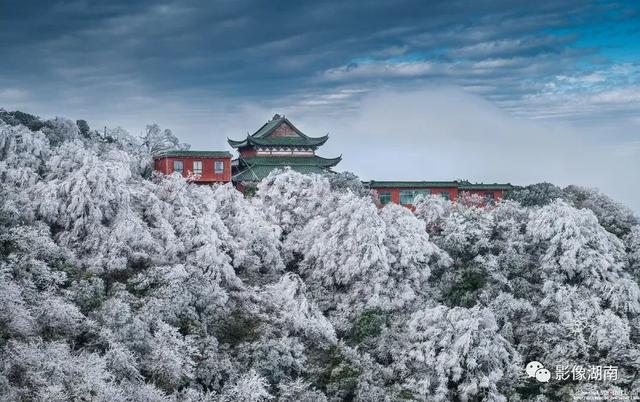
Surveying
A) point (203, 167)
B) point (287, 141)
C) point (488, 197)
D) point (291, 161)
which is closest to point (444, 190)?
point (488, 197)

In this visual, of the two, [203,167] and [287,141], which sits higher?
[287,141]

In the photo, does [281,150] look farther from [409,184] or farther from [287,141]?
[409,184]

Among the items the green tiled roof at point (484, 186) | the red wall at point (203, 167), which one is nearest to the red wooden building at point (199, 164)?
the red wall at point (203, 167)

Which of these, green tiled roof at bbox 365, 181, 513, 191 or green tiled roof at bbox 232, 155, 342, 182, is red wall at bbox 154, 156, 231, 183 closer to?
green tiled roof at bbox 232, 155, 342, 182

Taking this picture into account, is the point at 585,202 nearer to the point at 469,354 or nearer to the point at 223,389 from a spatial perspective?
the point at 469,354

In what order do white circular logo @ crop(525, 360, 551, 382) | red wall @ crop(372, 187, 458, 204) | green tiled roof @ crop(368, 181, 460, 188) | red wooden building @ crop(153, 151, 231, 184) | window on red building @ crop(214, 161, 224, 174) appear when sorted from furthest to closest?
red wall @ crop(372, 187, 458, 204) < green tiled roof @ crop(368, 181, 460, 188) < window on red building @ crop(214, 161, 224, 174) < red wooden building @ crop(153, 151, 231, 184) < white circular logo @ crop(525, 360, 551, 382)

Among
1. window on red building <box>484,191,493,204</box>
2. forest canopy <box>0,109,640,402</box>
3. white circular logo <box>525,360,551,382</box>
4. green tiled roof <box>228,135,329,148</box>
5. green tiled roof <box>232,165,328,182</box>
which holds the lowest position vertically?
white circular logo <box>525,360,551,382</box>

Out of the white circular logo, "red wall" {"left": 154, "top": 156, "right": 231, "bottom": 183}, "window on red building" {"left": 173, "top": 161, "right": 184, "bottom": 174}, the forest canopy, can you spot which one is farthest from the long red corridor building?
the white circular logo
